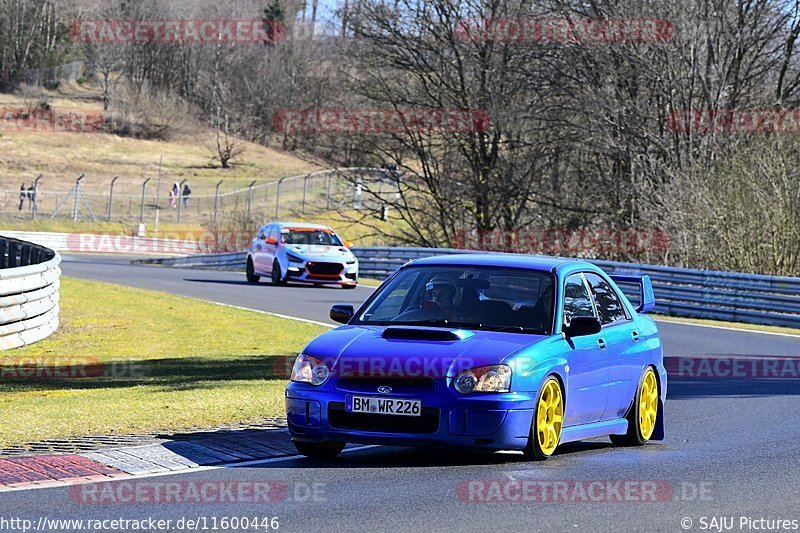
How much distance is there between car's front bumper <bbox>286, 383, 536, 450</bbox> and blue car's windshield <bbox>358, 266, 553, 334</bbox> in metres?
0.94

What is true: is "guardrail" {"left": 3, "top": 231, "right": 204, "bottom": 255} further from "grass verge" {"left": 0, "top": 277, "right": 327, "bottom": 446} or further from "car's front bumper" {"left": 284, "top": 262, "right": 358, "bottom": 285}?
"grass verge" {"left": 0, "top": 277, "right": 327, "bottom": 446}

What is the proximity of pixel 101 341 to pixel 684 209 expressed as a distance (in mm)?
18301

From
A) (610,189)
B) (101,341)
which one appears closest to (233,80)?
(610,189)

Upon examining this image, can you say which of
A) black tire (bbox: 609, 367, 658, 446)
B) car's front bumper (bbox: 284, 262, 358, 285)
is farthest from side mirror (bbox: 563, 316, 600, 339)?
car's front bumper (bbox: 284, 262, 358, 285)

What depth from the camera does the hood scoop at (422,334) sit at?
9.02 metres

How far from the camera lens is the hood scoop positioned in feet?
29.6

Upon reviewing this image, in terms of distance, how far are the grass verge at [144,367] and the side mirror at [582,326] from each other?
3.27 metres

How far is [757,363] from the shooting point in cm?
1850

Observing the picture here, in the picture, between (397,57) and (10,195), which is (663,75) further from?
(10,195)

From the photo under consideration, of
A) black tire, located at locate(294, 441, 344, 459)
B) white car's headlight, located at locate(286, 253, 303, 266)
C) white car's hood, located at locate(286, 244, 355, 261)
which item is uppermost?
black tire, located at locate(294, 441, 344, 459)

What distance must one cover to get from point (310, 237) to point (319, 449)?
77.0 feet
